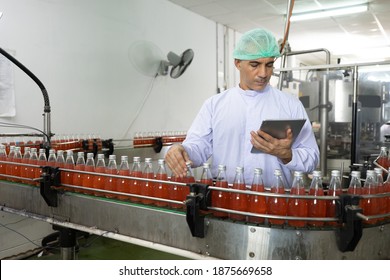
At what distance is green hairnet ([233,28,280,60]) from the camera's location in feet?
4.96

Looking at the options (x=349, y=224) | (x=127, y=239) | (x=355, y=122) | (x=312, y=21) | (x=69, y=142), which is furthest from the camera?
(x=312, y=21)

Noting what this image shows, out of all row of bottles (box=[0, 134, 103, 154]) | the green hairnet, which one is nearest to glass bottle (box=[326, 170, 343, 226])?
the green hairnet

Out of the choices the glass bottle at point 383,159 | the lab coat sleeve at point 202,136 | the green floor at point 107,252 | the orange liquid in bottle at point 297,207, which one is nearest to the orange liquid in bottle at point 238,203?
the orange liquid in bottle at point 297,207

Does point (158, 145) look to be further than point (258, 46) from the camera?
Yes

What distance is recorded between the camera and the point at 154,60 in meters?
4.25

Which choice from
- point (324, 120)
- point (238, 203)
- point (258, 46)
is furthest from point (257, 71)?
point (324, 120)

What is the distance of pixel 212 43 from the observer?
225 inches

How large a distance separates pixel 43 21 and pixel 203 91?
9.59 ft

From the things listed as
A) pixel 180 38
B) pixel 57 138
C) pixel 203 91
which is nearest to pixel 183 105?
pixel 203 91

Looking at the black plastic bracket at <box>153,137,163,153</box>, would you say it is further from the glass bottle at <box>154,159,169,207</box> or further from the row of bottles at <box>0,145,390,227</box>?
the glass bottle at <box>154,159,169,207</box>

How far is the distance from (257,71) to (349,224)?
83cm

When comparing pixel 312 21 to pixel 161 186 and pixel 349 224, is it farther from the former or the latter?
pixel 349 224

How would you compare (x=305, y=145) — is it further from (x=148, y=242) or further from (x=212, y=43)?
(x=212, y=43)

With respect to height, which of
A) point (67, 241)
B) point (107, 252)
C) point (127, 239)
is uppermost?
point (127, 239)
